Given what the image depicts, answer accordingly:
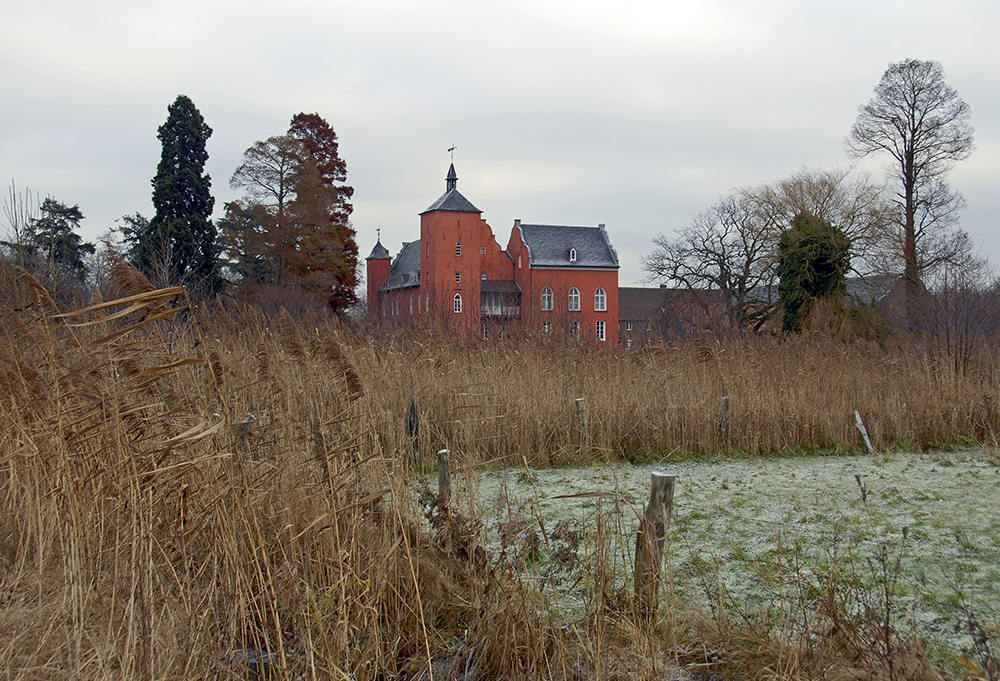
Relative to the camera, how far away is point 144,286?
Answer: 7.91 ft

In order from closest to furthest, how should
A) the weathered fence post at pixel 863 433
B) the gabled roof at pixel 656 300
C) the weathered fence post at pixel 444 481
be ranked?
the weathered fence post at pixel 444 481 < the weathered fence post at pixel 863 433 < the gabled roof at pixel 656 300

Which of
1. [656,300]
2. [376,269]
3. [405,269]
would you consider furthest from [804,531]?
[656,300]

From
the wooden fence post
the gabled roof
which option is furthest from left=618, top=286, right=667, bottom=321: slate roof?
the wooden fence post

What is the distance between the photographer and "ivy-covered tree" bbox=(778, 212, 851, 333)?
20.7 metres

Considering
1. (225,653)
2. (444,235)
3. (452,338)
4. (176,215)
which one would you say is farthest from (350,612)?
(444,235)

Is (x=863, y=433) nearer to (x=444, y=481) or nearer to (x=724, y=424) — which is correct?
(x=724, y=424)

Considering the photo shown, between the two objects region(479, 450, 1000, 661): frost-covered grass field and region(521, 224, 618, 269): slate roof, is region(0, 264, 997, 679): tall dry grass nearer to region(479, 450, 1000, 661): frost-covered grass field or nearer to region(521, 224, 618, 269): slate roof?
region(479, 450, 1000, 661): frost-covered grass field

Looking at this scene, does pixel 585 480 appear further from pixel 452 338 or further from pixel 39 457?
pixel 39 457

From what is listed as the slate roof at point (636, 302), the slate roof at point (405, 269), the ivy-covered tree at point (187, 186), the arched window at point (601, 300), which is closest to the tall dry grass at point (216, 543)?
the ivy-covered tree at point (187, 186)

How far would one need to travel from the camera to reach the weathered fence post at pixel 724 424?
8352 mm

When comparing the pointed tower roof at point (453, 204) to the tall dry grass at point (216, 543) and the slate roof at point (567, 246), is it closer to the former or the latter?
the slate roof at point (567, 246)

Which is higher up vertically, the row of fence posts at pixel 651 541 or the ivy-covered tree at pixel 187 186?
the ivy-covered tree at pixel 187 186

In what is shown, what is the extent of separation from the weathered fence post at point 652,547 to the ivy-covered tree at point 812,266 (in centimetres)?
1873

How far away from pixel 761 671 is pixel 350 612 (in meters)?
1.47
